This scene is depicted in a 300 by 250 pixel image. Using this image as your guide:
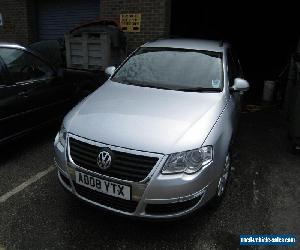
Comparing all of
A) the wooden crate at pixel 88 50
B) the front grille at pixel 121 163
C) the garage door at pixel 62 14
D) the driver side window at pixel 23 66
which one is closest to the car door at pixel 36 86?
the driver side window at pixel 23 66

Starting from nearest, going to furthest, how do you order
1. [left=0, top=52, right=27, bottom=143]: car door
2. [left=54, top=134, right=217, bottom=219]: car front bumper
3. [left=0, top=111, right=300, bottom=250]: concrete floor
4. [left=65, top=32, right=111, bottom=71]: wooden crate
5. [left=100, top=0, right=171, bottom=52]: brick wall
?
[left=54, top=134, right=217, bottom=219]: car front bumper
[left=0, top=111, right=300, bottom=250]: concrete floor
[left=0, top=52, right=27, bottom=143]: car door
[left=65, top=32, right=111, bottom=71]: wooden crate
[left=100, top=0, right=171, bottom=52]: brick wall

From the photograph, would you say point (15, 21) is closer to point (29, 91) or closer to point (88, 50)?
point (88, 50)

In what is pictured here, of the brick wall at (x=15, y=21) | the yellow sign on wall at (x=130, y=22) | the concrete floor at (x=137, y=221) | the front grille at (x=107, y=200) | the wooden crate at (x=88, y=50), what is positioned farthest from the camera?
the brick wall at (x=15, y=21)

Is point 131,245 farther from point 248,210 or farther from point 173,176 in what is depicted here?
point 248,210

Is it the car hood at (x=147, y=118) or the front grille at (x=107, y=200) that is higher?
the car hood at (x=147, y=118)

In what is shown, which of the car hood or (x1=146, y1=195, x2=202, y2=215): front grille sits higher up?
the car hood

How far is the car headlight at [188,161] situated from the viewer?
259 centimetres

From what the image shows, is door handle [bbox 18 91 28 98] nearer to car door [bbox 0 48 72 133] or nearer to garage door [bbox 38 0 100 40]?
car door [bbox 0 48 72 133]

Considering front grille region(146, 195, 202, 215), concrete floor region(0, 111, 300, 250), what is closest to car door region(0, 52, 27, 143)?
concrete floor region(0, 111, 300, 250)

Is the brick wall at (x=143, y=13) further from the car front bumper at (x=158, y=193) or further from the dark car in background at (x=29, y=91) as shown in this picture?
the car front bumper at (x=158, y=193)

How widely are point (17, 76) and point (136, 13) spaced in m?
3.89

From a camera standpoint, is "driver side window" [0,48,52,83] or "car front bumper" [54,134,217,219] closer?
"car front bumper" [54,134,217,219]

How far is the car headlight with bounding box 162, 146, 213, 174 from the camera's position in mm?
2588

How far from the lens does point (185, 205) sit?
2689 millimetres
